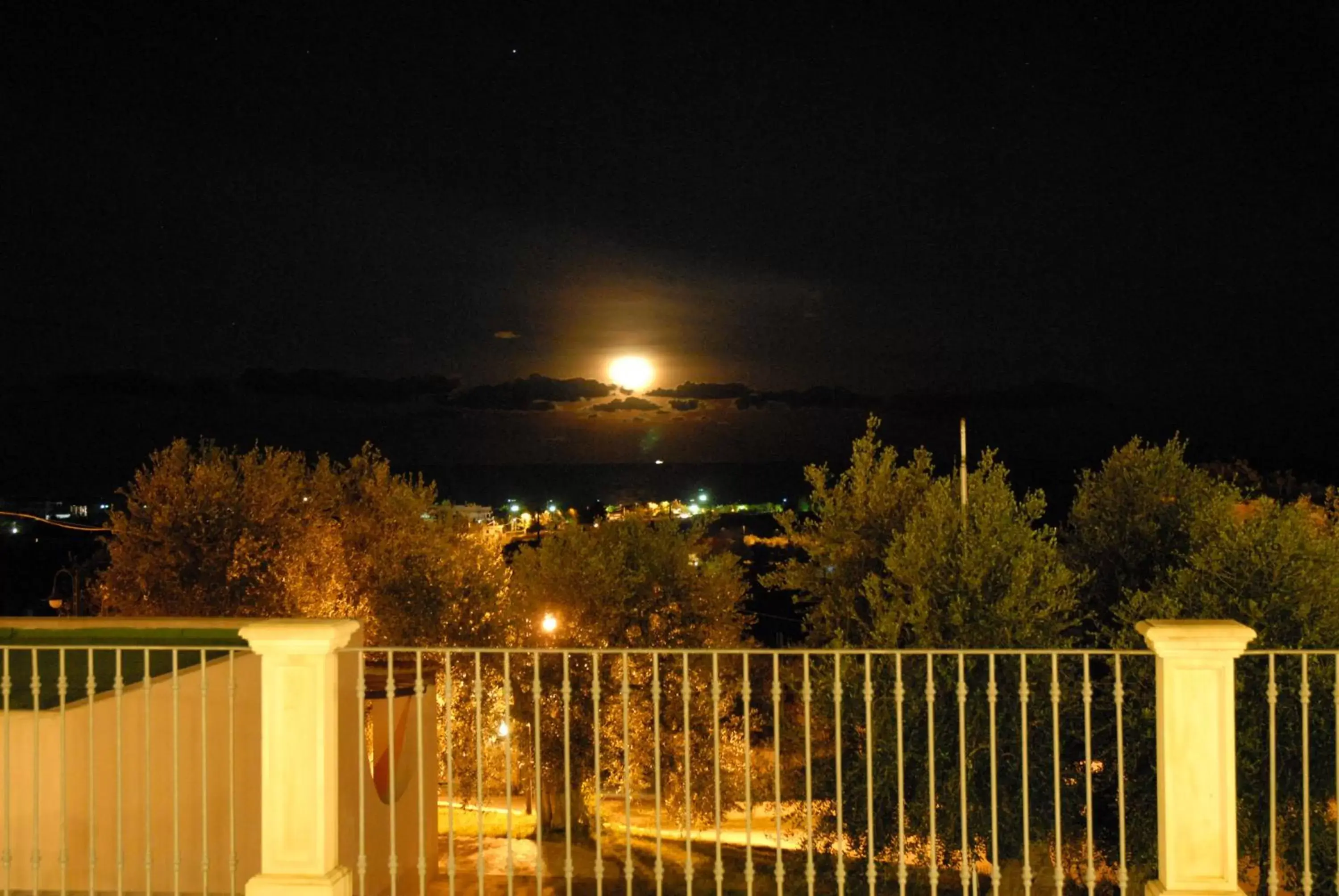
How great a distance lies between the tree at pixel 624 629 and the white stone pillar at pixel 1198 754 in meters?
13.9

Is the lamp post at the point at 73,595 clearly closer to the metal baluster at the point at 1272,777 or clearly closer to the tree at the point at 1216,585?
the tree at the point at 1216,585

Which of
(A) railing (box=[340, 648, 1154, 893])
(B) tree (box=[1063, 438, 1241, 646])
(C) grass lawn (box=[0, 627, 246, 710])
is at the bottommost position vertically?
(A) railing (box=[340, 648, 1154, 893])

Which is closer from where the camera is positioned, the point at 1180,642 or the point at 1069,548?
the point at 1180,642

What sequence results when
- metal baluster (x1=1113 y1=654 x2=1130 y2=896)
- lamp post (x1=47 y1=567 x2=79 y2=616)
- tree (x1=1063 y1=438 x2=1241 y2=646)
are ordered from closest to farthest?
metal baluster (x1=1113 y1=654 x2=1130 y2=896)
tree (x1=1063 y1=438 x2=1241 y2=646)
lamp post (x1=47 y1=567 x2=79 y2=616)

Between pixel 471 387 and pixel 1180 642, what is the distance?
5471 centimetres

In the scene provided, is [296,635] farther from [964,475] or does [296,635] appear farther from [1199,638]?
[964,475]

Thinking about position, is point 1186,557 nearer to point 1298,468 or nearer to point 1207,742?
point 1207,742

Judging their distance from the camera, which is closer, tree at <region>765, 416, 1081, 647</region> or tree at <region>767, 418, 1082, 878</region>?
tree at <region>767, 418, 1082, 878</region>

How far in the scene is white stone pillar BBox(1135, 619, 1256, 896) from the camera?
13.8ft

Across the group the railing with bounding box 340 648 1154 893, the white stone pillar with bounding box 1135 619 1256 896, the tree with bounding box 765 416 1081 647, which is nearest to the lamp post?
the railing with bounding box 340 648 1154 893

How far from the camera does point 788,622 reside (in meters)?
47.6

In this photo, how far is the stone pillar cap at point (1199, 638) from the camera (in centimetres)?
416

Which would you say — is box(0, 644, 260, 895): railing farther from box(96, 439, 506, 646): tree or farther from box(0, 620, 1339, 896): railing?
box(96, 439, 506, 646): tree

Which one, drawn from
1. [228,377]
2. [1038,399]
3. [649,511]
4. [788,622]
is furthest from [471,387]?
[649,511]
